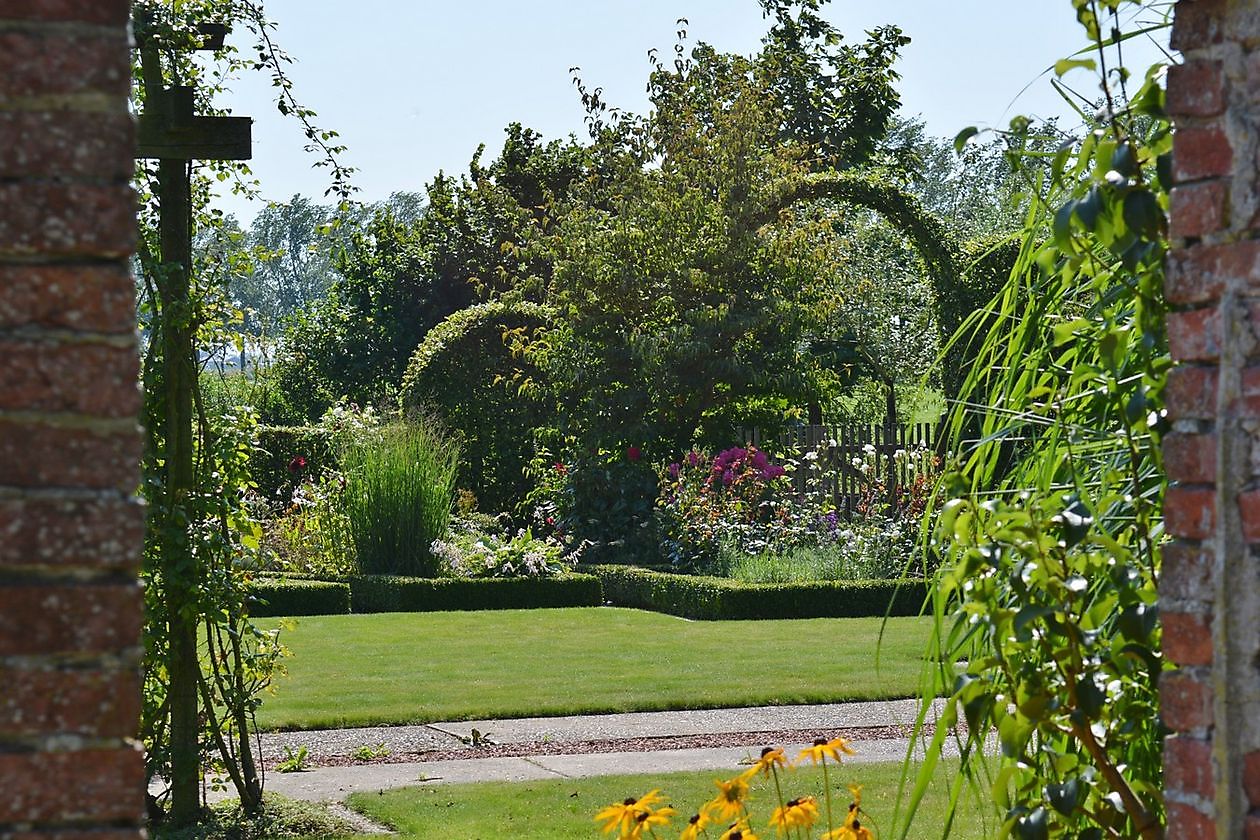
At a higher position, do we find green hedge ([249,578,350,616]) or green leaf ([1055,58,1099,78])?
green leaf ([1055,58,1099,78])

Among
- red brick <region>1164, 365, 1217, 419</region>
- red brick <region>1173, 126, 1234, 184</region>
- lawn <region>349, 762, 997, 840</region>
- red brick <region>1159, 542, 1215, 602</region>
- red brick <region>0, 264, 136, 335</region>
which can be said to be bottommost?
lawn <region>349, 762, 997, 840</region>

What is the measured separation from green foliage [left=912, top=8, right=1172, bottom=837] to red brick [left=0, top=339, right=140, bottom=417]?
1474 millimetres

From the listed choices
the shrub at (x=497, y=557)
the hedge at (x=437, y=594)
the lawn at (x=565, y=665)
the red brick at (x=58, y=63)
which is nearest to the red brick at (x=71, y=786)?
the red brick at (x=58, y=63)

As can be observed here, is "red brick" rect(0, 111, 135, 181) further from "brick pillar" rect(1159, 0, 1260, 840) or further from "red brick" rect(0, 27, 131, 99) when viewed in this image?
"brick pillar" rect(1159, 0, 1260, 840)

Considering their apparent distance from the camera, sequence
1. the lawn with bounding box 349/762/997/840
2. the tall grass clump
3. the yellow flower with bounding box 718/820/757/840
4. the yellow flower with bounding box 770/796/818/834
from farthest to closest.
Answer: the tall grass clump < the lawn with bounding box 349/762/997/840 < the yellow flower with bounding box 770/796/818/834 < the yellow flower with bounding box 718/820/757/840

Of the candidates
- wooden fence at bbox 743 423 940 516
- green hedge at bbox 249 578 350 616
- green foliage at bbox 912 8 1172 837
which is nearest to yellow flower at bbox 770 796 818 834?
green foliage at bbox 912 8 1172 837

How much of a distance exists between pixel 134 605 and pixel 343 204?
493 cm

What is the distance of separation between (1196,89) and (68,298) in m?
1.54

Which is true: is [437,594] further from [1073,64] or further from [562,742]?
[1073,64]

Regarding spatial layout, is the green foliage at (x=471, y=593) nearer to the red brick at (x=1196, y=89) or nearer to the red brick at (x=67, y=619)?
the red brick at (x=1196, y=89)

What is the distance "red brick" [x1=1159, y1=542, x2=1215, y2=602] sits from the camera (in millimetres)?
2023

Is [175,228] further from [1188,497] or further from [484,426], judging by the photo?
[484,426]

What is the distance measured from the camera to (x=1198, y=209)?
81.4 inches

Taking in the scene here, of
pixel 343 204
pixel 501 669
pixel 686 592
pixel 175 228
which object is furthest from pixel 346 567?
pixel 175 228
